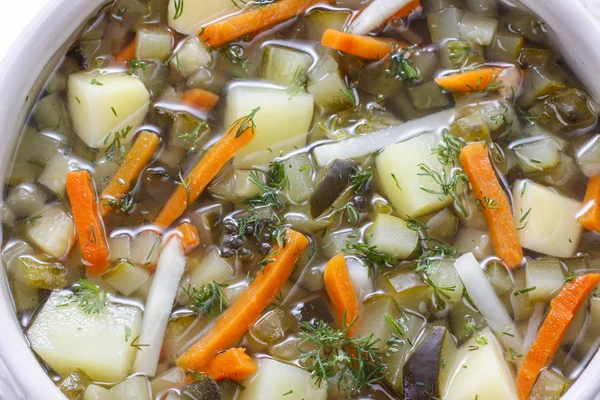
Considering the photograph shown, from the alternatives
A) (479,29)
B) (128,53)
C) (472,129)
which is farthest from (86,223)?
(479,29)

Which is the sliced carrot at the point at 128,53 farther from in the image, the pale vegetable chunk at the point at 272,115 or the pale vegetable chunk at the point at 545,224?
the pale vegetable chunk at the point at 545,224

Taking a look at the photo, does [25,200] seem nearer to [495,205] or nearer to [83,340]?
[83,340]

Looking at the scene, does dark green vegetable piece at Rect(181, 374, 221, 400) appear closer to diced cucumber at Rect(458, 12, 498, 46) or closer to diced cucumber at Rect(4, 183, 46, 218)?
diced cucumber at Rect(4, 183, 46, 218)

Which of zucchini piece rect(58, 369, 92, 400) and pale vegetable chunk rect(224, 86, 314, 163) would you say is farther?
pale vegetable chunk rect(224, 86, 314, 163)

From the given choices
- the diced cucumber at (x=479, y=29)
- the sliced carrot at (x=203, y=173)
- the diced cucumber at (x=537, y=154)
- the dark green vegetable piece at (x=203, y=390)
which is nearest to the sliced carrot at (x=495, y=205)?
the diced cucumber at (x=537, y=154)

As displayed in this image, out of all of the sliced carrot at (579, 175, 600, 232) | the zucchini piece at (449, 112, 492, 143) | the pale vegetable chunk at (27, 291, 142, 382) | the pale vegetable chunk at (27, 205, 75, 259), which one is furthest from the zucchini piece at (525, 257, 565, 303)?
the pale vegetable chunk at (27, 205, 75, 259)

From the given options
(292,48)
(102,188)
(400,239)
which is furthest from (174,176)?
(400,239)
